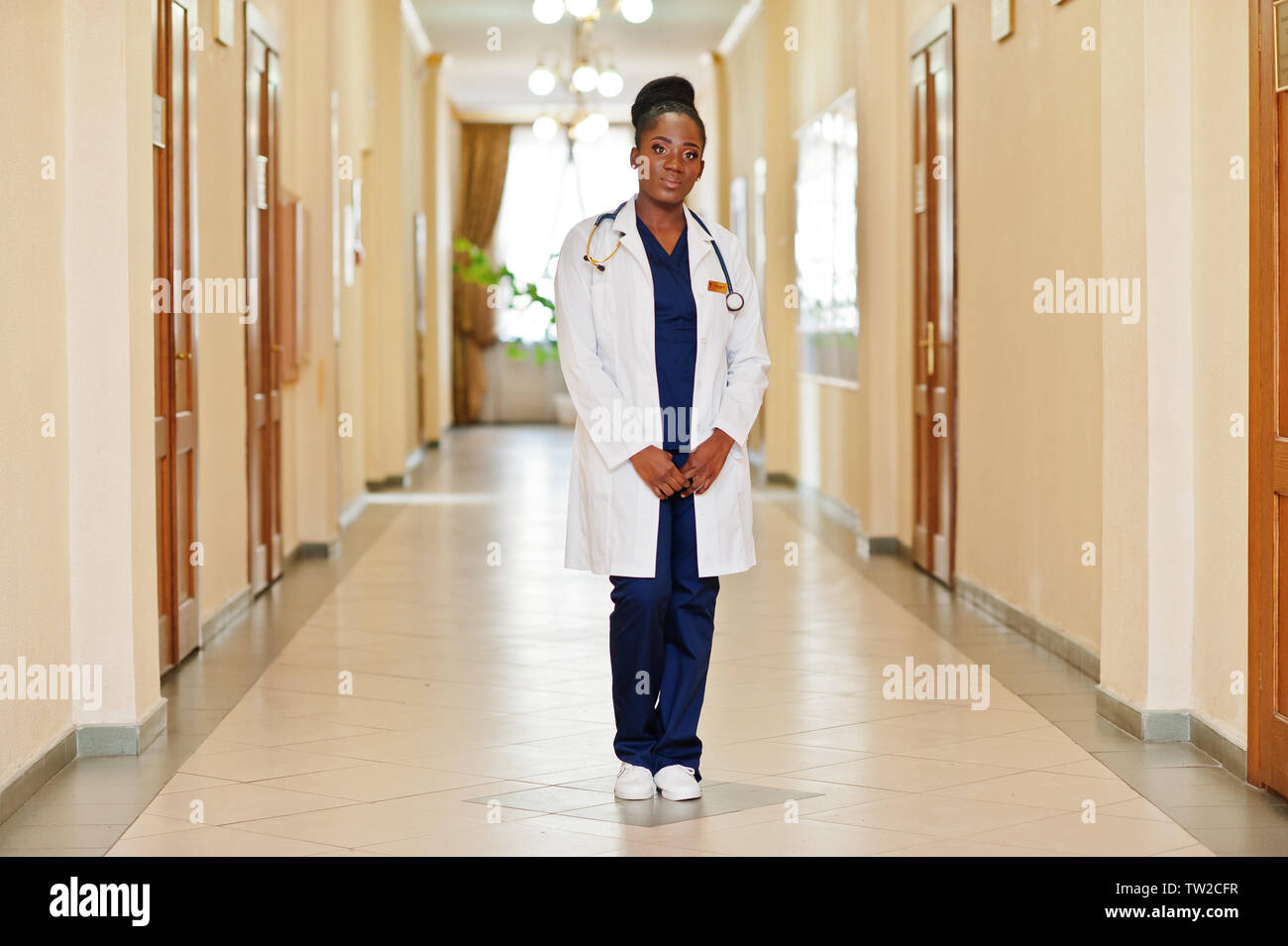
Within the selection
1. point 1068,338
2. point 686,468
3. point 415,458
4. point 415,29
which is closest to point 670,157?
point 686,468

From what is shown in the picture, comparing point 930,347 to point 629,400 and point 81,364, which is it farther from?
point 81,364

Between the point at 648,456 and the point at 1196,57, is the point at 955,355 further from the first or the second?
the point at 648,456

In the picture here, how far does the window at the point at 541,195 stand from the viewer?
20.2 meters

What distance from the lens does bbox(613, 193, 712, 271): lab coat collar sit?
3.66 m

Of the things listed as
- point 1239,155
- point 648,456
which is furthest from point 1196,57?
point 648,456

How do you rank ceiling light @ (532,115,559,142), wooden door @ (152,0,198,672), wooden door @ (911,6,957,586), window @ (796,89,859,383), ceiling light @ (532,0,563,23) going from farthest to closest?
ceiling light @ (532,115,559,142) < ceiling light @ (532,0,563,23) < window @ (796,89,859,383) < wooden door @ (911,6,957,586) < wooden door @ (152,0,198,672)

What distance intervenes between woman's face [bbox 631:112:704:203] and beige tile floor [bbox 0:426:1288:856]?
1.48 meters

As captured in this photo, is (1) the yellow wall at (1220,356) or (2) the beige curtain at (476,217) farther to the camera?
(2) the beige curtain at (476,217)

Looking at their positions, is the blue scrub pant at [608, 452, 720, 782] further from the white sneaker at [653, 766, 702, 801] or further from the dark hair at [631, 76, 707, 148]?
the dark hair at [631, 76, 707, 148]

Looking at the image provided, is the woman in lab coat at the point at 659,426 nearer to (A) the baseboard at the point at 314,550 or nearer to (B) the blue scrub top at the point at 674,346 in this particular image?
(B) the blue scrub top at the point at 674,346

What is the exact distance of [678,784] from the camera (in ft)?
12.2

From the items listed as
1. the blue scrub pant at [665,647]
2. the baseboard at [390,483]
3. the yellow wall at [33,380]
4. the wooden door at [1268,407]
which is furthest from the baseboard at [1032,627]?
the baseboard at [390,483]

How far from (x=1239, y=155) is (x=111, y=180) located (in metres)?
2.98

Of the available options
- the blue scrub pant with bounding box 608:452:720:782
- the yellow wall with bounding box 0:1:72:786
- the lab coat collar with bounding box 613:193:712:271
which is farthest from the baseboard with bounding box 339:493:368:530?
the lab coat collar with bounding box 613:193:712:271
